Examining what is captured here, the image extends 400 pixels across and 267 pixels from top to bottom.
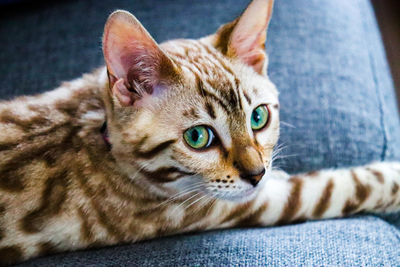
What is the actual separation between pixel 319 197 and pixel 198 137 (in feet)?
1.52

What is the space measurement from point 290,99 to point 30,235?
96 centimetres

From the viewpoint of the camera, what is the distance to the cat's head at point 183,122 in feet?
3.02

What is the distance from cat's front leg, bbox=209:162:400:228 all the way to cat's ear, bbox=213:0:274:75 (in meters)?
0.36

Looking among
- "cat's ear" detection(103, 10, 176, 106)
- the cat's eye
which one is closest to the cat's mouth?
Answer: the cat's eye

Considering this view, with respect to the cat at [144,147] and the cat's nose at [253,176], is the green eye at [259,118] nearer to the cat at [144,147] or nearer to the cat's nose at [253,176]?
the cat at [144,147]

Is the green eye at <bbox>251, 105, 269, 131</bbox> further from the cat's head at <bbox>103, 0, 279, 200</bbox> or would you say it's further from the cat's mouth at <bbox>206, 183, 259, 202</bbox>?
the cat's mouth at <bbox>206, 183, 259, 202</bbox>

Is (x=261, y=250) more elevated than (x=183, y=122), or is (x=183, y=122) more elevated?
(x=183, y=122)

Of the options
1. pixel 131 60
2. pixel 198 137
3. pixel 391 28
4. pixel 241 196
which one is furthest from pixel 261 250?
pixel 391 28

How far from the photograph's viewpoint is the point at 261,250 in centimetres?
94

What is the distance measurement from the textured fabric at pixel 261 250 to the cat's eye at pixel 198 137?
0.83 ft

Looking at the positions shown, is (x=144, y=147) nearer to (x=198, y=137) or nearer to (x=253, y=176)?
(x=198, y=137)

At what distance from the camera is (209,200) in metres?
1.04

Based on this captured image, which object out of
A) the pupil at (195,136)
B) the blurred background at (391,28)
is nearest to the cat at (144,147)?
the pupil at (195,136)

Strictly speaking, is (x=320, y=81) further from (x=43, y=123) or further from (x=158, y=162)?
(x=43, y=123)
